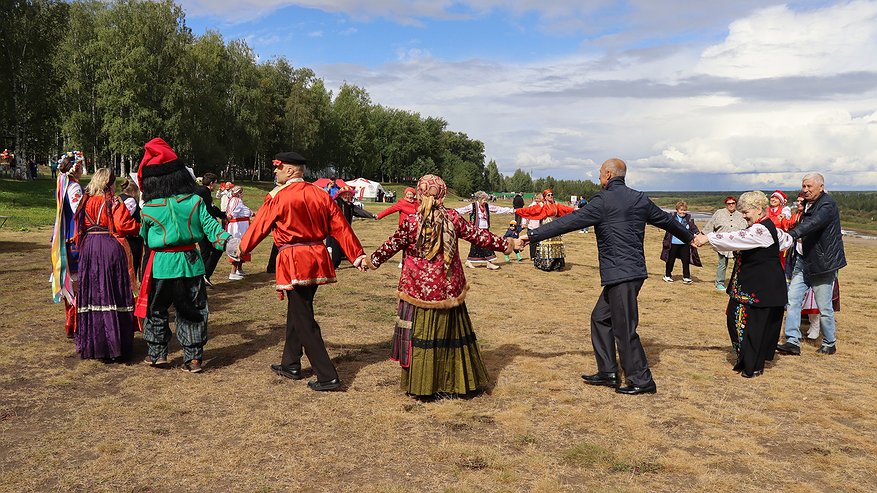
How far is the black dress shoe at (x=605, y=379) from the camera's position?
6.16 metres

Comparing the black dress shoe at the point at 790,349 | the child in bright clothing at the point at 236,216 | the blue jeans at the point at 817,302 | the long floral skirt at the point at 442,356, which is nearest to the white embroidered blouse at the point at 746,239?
the blue jeans at the point at 817,302

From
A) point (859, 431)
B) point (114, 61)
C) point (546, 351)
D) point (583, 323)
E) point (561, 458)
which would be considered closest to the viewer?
point (561, 458)

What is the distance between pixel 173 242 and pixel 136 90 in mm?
40062

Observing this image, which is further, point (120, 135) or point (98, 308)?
point (120, 135)


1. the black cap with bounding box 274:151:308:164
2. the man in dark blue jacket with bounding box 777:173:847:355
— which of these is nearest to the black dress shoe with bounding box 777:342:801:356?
the man in dark blue jacket with bounding box 777:173:847:355

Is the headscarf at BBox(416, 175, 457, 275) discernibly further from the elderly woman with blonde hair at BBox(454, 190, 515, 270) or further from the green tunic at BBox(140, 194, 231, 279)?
the elderly woman with blonde hair at BBox(454, 190, 515, 270)

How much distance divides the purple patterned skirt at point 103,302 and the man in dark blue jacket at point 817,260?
721 centimetres

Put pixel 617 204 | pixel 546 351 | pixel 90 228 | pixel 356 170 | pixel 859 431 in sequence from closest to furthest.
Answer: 1. pixel 859 431
2. pixel 617 204
3. pixel 90 228
4. pixel 546 351
5. pixel 356 170

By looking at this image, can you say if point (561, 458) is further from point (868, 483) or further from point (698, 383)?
point (698, 383)

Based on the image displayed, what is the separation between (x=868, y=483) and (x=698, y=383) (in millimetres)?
2170

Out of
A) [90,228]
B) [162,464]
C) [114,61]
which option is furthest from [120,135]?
[162,464]

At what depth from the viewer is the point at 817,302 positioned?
300 inches

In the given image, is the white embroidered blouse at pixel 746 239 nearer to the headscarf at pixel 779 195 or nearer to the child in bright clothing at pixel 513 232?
the headscarf at pixel 779 195

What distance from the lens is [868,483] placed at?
165 inches
